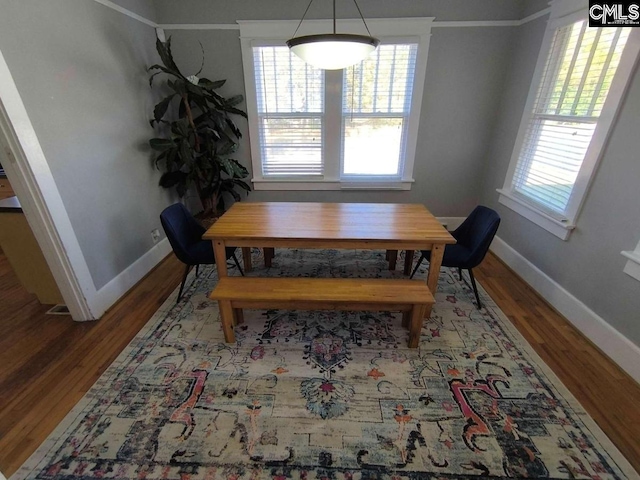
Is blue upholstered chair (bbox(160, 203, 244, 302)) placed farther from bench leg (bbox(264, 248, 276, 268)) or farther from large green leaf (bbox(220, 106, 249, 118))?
large green leaf (bbox(220, 106, 249, 118))

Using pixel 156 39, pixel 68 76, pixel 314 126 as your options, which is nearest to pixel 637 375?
pixel 314 126

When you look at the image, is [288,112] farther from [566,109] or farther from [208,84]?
[566,109]

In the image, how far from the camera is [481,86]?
321 cm

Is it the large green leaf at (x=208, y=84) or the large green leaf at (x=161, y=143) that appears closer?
the large green leaf at (x=161, y=143)

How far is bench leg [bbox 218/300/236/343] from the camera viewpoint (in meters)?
1.89

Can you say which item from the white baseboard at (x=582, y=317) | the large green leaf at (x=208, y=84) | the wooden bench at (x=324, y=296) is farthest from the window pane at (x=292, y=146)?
the white baseboard at (x=582, y=317)

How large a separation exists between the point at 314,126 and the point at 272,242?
6.63 feet

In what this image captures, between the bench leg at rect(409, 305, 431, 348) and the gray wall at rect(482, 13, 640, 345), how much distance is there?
A: 4.17 feet

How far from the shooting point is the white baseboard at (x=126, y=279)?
226 cm

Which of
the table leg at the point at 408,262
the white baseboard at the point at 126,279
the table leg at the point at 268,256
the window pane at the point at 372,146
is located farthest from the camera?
the window pane at the point at 372,146

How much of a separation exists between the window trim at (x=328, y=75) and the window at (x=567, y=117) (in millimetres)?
1093

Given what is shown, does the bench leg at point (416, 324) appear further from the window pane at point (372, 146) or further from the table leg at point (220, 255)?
the window pane at point (372, 146)

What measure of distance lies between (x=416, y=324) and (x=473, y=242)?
1.00 metres

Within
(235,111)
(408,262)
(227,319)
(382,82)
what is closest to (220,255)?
(227,319)
